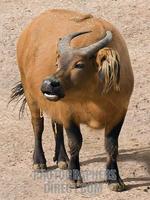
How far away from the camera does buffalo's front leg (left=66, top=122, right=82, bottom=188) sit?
23.3 feet

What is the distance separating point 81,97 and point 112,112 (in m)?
0.41

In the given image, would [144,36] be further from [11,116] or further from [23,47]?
[23,47]

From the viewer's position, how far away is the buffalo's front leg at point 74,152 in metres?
7.09

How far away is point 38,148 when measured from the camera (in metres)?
7.95

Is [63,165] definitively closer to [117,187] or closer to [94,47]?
[117,187]

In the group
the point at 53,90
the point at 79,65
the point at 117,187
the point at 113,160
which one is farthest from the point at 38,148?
the point at 79,65

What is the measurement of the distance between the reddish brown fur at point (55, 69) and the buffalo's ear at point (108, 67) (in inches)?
4.6

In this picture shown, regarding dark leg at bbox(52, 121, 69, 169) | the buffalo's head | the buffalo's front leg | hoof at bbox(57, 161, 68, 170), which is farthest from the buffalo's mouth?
hoof at bbox(57, 161, 68, 170)

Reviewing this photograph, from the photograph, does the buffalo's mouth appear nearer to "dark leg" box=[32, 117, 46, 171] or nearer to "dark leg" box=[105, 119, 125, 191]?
"dark leg" box=[105, 119, 125, 191]

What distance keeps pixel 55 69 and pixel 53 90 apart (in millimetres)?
681

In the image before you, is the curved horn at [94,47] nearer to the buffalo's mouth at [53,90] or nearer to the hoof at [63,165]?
the buffalo's mouth at [53,90]

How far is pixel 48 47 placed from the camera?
7336 millimetres

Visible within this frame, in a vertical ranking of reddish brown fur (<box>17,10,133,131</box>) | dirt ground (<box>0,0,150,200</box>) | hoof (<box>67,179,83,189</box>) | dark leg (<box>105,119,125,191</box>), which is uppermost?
reddish brown fur (<box>17,10,133,131</box>)

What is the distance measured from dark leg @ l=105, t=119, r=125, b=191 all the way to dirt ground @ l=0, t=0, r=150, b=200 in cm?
10
